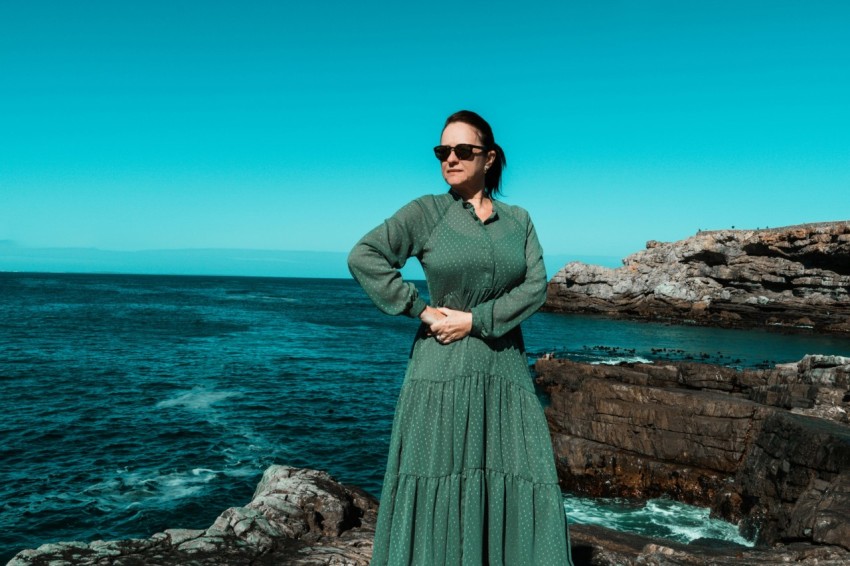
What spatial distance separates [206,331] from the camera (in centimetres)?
5681

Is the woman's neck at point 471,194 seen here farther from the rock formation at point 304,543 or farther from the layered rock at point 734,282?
the layered rock at point 734,282

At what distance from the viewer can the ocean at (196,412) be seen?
53.3ft

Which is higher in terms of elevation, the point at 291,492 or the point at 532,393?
the point at 532,393

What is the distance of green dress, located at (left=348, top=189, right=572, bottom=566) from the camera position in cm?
349

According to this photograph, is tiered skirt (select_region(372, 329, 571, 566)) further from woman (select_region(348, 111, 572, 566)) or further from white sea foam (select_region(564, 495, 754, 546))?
white sea foam (select_region(564, 495, 754, 546))

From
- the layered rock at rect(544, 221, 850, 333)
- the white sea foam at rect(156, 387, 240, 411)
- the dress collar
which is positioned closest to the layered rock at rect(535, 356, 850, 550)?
the dress collar

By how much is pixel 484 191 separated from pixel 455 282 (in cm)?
72

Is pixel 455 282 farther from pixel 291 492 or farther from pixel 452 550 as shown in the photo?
pixel 291 492

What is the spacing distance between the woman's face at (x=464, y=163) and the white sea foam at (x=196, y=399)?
26.4 metres

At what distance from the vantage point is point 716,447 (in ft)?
59.0

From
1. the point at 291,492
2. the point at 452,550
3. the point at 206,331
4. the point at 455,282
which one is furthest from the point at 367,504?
the point at 206,331

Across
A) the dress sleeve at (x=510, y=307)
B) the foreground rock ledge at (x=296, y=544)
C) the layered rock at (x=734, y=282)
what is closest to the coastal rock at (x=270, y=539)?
the foreground rock ledge at (x=296, y=544)

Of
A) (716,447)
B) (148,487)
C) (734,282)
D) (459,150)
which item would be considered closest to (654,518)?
(716,447)

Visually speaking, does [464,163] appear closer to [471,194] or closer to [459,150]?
[459,150]
